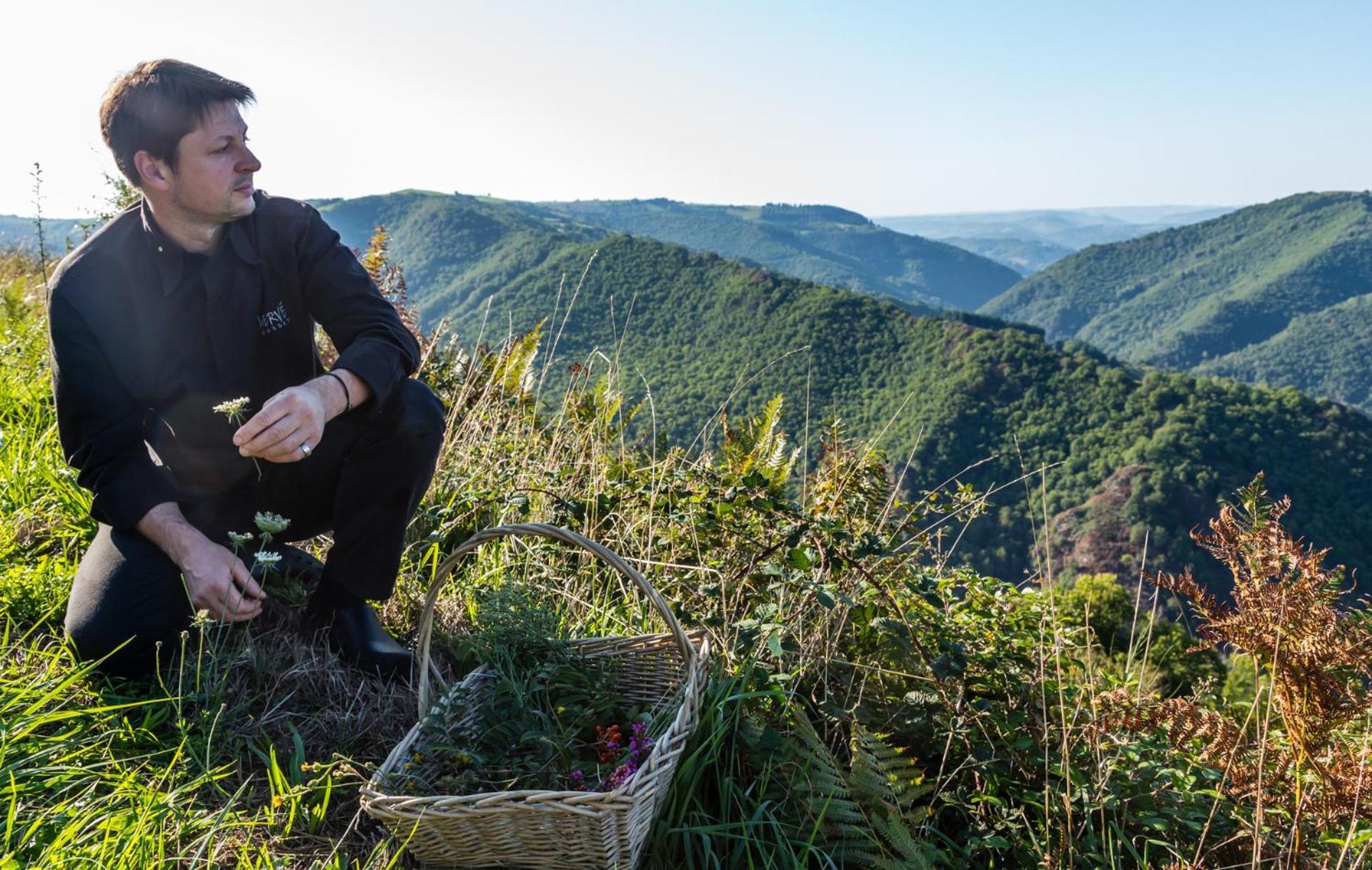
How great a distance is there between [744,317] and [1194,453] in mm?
22686

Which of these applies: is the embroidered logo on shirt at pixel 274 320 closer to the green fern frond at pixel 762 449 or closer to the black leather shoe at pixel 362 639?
the black leather shoe at pixel 362 639

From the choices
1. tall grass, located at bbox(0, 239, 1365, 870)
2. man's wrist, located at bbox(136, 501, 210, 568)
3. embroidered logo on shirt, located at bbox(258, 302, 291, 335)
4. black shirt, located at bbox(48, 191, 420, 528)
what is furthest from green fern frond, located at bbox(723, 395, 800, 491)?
man's wrist, located at bbox(136, 501, 210, 568)

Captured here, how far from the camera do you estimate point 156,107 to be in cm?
189

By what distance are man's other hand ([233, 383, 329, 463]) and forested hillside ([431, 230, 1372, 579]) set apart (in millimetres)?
26225

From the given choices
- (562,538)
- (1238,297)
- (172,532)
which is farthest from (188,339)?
(1238,297)

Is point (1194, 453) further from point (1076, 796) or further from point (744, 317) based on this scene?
Result: point (1076, 796)

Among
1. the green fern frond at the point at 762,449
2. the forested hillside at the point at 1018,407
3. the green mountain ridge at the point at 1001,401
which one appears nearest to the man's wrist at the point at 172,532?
the green fern frond at the point at 762,449

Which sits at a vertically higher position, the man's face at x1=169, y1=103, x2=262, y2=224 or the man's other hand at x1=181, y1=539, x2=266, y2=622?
the man's face at x1=169, y1=103, x2=262, y2=224

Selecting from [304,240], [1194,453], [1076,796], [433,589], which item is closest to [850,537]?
[1076,796]

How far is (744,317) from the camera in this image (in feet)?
158

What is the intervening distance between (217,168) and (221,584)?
930 millimetres

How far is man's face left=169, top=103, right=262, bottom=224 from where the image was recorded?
193 centimetres

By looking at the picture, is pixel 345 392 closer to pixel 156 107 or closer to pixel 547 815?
pixel 156 107

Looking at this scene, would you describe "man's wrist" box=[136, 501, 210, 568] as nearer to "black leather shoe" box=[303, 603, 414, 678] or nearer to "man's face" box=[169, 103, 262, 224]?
"black leather shoe" box=[303, 603, 414, 678]
